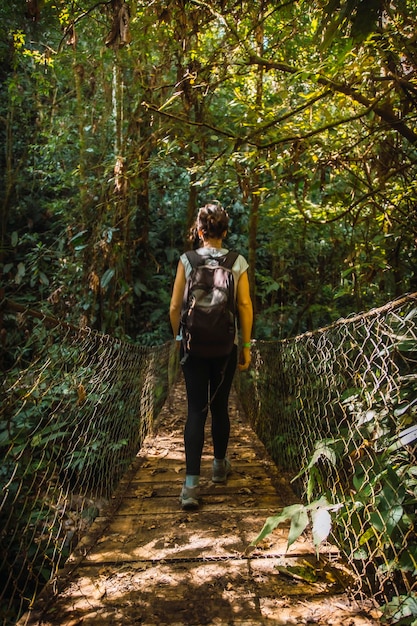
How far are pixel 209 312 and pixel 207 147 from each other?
18.7ft

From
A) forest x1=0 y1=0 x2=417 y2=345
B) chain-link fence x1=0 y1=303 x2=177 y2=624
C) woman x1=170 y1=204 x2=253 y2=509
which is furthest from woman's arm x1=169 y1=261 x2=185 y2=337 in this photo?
forest x1=0 y1=0 x2=417 y2=345

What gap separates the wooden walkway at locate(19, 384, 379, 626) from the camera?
116 cm

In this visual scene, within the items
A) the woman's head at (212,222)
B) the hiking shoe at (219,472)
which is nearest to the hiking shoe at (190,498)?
the hiking shoe at (219,472)

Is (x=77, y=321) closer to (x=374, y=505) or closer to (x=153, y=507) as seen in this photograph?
(x=153, y=507)

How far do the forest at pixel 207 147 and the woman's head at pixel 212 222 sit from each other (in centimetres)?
73

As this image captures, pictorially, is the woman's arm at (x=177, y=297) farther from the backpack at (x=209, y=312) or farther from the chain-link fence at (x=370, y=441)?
the chain-link fence at (x=370, y=441)

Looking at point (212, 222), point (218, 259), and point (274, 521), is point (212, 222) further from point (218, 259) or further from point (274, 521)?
point (274, 521)

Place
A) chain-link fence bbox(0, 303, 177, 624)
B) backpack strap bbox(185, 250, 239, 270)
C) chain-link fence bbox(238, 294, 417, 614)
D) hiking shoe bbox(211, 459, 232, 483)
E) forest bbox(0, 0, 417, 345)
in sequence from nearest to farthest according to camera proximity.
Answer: chain-link fence bbox(238, 294, 417, 614)
chain-link fence bbox(0, 303, 177, 624)
backpack strap bbox(185, 250, 239, 270)
hiking shoe bbox(211, 459, 232, 483)
forest bbox(0, 0, 417, 345)

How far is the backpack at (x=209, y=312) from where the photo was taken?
1.80 metres

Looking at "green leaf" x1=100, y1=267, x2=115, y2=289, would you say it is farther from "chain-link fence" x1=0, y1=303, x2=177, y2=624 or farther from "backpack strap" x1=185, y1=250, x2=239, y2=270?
"backpack strap" x1=185, y1=250, x2=239, y2=270

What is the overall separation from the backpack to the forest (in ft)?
2.93

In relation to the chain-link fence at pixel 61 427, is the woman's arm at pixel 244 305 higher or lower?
higher

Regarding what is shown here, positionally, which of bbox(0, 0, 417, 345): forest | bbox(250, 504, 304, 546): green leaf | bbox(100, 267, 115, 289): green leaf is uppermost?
bbox(0, 0, 417, 345): forest

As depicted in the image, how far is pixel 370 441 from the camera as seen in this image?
127 centimetres
